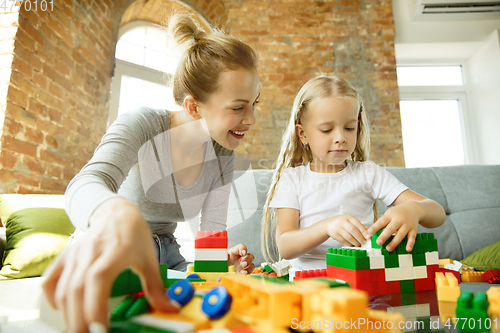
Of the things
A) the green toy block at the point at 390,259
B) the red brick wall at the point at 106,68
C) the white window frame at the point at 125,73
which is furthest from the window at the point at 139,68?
the green toy block at the point at 390,259

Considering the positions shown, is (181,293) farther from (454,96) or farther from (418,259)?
(454,96)

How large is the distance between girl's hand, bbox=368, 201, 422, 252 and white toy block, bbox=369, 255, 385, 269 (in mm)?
29

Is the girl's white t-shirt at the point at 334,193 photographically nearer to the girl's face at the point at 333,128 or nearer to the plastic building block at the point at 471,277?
the girl's face at the point at 333,128

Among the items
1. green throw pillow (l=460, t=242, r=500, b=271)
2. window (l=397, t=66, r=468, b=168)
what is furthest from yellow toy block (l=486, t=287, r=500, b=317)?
window (l=397, t=66, r=468, b=168)

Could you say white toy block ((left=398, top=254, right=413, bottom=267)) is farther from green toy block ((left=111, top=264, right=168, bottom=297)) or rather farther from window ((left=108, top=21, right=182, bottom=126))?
window ((left=108, top=21, right=182, bottom=126))

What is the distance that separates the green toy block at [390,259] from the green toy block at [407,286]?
3 cm

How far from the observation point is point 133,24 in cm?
308

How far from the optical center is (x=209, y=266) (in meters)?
0.58

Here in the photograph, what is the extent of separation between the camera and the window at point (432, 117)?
3191 mm

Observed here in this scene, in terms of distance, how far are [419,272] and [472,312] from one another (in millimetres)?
246

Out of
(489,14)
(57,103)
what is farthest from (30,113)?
(489,14)

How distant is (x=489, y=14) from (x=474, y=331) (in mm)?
3775

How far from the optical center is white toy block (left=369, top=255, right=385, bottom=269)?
1.69 feet

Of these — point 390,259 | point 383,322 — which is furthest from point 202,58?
point 383,322
